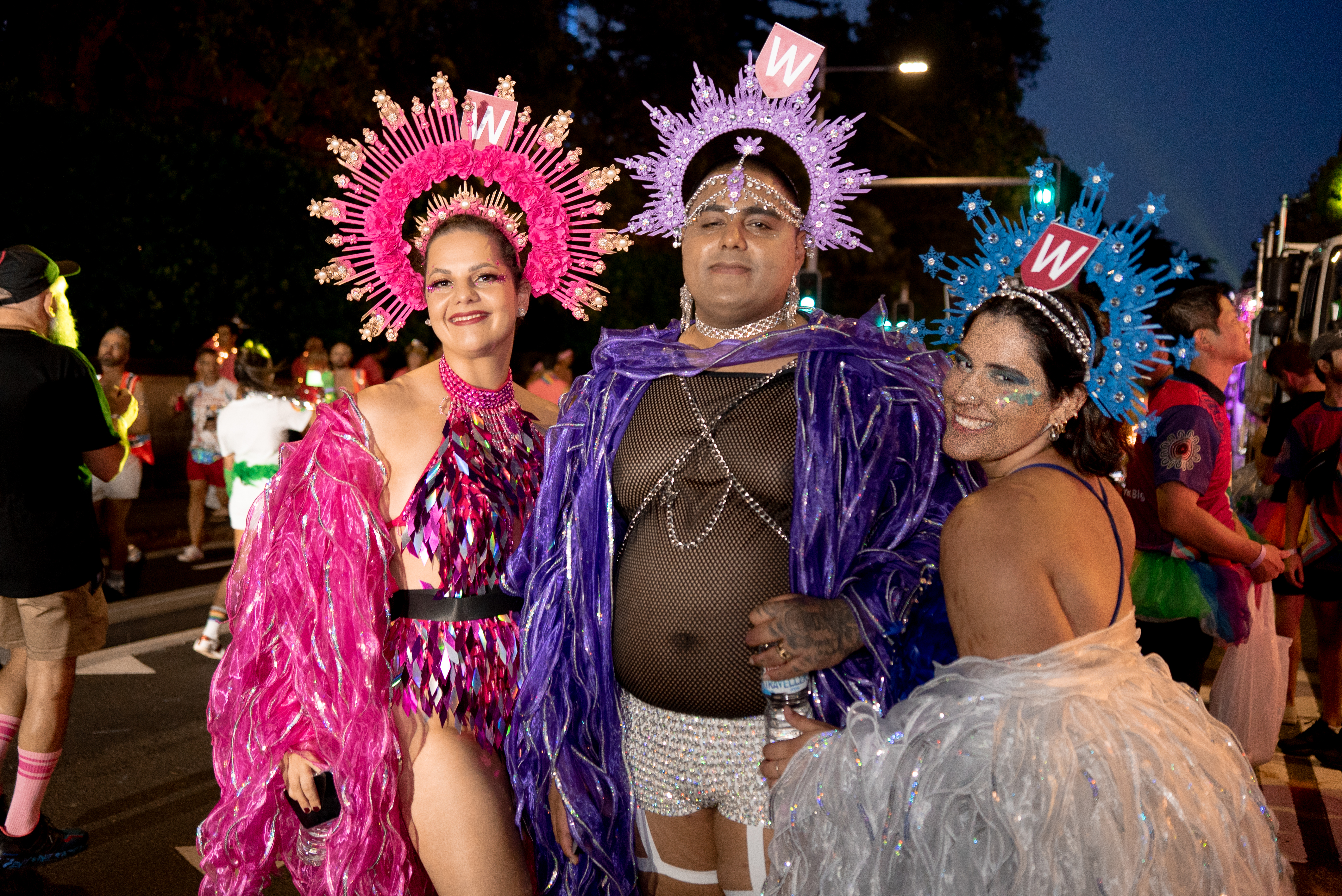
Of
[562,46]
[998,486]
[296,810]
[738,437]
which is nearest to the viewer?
[998,486]

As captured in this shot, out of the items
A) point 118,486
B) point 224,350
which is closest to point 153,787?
point 118,486

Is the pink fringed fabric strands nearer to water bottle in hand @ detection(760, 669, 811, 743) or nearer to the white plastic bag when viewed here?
water bottle in hand @ detection(760, 669, 811, 743)

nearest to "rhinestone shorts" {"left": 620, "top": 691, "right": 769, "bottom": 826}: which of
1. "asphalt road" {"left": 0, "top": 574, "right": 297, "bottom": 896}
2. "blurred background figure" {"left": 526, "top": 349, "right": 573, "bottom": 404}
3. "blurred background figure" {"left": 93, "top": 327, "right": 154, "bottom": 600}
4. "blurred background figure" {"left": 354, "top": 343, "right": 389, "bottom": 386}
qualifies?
"asphalt road" {"left": 0, "top": 574, "right": 297, "bottom": 896}

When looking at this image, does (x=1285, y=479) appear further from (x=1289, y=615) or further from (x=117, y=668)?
(x=117, y=668)

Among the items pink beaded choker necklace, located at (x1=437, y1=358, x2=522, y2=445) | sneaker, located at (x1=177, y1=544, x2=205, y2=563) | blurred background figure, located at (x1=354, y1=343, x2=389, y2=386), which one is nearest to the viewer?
pink beaded choker necklace, located at (x1=437, y1=358, x2=522, y2=445)

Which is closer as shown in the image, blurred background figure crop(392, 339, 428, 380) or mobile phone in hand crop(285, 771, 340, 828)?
mobile phone in hand crop(285, 771, 340, 828)

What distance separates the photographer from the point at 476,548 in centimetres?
266

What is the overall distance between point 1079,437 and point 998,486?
0.75 ft

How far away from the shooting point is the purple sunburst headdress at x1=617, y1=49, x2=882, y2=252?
8.72 feet

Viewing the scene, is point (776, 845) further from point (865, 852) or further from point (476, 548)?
point (476, 548)

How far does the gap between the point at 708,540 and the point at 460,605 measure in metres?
0.72

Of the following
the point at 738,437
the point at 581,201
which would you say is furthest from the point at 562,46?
the point at 738,437

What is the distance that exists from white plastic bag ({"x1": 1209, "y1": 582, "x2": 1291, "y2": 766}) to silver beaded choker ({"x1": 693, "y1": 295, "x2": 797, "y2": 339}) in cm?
305

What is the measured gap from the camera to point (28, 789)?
3.71 metres
